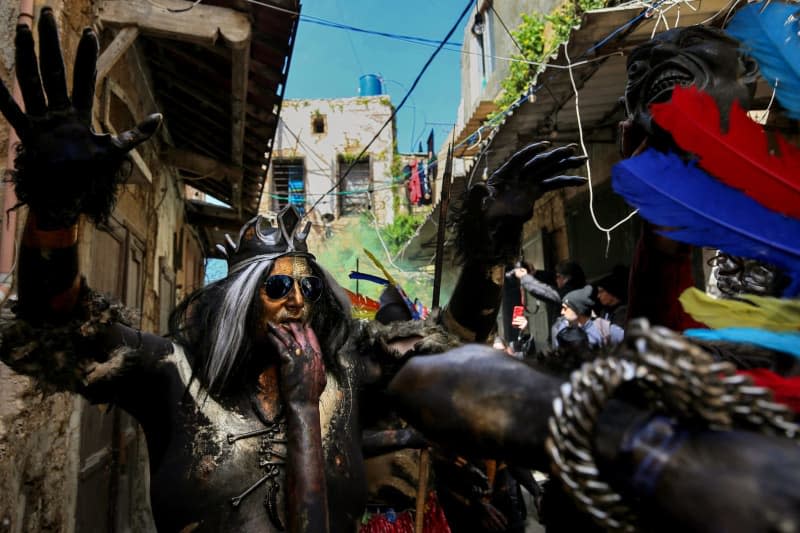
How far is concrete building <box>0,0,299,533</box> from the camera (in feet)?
9.67

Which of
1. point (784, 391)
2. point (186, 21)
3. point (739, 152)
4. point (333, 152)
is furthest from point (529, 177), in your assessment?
point (333, 152)

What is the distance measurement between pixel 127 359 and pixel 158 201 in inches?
223

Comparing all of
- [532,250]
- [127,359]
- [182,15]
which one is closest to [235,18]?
[182,15]

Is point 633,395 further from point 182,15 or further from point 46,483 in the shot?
point 182,15

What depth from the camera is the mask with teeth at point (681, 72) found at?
1072 mm

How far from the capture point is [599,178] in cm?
706

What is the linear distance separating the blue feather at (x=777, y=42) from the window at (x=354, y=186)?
65.4ft

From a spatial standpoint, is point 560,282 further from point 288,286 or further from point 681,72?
point 681,72

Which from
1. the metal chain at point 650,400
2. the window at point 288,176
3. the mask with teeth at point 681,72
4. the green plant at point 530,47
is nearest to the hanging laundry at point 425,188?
the window at point 288,176

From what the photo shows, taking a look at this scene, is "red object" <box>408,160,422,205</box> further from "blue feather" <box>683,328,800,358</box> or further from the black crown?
"blue feather" <box>683,328,800,358</box>

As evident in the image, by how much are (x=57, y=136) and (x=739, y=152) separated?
161 centimetres

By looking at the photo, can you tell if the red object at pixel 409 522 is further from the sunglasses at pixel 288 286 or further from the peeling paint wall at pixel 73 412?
the peeling paint wall at pixel 73 412

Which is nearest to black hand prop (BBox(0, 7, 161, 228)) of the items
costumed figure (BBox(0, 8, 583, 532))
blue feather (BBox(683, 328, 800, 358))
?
costumed figure (BBox(0, 8, 583, 532))

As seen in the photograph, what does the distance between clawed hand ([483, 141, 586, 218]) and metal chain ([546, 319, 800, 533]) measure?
1.40 meters
